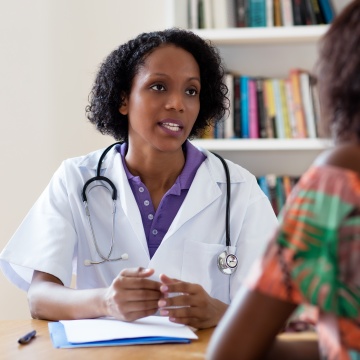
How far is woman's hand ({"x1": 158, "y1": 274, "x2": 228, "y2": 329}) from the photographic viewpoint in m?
1.57

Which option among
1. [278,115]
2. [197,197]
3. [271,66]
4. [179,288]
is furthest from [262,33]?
[179,288]

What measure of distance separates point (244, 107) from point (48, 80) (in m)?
0.80

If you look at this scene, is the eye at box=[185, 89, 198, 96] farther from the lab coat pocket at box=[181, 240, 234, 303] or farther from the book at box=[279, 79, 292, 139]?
the book at box=[279, 79, 292, 139]

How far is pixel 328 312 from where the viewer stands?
82cm

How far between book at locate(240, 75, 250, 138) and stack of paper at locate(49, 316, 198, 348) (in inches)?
52.4

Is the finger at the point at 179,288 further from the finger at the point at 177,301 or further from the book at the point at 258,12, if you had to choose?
the book at the point at 258,12

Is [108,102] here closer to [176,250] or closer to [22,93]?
[176,250]

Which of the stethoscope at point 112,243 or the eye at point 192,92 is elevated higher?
the eye at point 192,92

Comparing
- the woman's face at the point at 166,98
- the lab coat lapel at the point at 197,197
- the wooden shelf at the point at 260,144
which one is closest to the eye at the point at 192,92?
the woman's face at the point at 166,98

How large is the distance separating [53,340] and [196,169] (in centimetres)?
82

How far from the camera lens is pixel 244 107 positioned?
2811 millimetres

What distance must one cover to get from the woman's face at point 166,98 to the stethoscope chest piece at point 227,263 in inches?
13.4

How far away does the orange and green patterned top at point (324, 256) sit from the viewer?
79 centimetres

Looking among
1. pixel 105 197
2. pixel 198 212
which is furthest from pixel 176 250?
pixel 105 197
